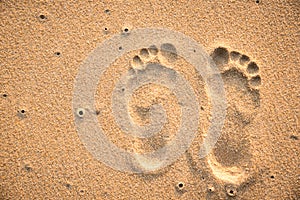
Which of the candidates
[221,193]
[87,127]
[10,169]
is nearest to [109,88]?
[87,127]

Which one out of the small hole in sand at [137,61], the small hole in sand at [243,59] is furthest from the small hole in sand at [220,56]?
the small hole in sand at [137,61]

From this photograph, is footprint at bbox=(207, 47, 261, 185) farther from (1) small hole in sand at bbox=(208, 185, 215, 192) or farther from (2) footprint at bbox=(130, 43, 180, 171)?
(2) footprint at bbox=(130, 43, 180, 171)

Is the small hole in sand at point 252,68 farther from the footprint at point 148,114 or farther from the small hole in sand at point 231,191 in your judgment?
the small hole in sand at point 231,191

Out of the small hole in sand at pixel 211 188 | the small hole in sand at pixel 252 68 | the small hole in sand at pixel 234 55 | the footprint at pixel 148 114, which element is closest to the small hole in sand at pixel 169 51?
the footprint at pixel 148 114

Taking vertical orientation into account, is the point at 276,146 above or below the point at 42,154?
above

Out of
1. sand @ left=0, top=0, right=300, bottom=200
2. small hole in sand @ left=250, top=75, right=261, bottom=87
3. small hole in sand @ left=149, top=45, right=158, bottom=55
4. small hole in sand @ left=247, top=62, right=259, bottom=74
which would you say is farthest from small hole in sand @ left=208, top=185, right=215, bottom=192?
small hole in sand @ left=149, top=45, right=158, bottom=55

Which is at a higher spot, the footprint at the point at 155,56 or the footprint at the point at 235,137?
the footprint at the point at 155,56

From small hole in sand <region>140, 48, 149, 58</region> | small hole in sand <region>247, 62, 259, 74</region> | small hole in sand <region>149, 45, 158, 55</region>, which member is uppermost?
small hole in sand <region>247, 62, 259, 74</region>

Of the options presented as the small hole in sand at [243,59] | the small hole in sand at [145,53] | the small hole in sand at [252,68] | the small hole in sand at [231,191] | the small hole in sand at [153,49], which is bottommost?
the small hole in sand at [231,191]

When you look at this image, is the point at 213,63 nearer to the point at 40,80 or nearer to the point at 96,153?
the point at 96,153
